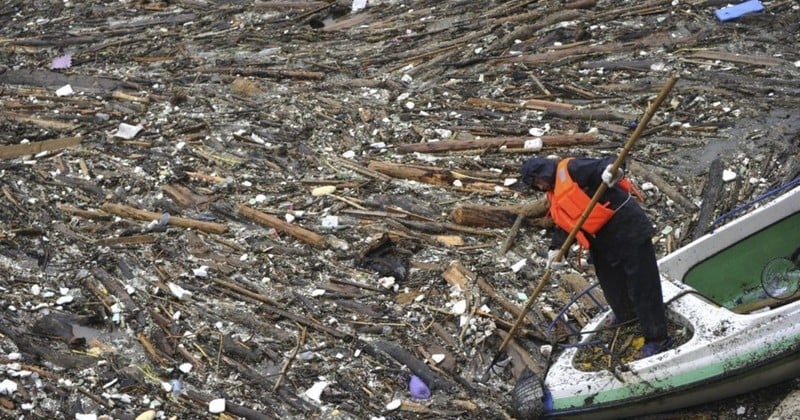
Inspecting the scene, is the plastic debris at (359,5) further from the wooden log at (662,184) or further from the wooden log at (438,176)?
the wooden log at (662,184)

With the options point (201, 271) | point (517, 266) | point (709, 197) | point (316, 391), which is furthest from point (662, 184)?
point (201, 271)

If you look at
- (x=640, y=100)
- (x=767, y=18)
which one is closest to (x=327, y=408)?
(x=640, y=100)

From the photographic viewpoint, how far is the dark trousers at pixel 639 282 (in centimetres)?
659

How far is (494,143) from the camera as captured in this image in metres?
10.1

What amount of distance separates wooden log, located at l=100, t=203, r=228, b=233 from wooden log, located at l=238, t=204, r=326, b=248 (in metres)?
0.31

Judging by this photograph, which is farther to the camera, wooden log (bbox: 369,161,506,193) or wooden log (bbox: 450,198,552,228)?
wooden log (bbox: 369,161,506,193)

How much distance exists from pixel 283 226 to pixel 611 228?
376cm

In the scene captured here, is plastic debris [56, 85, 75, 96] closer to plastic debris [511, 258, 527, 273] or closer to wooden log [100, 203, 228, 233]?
wooden log [100, 203, 228, 233]

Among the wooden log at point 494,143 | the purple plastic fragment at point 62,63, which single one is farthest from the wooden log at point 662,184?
the purple plastic fragment at point 62,63

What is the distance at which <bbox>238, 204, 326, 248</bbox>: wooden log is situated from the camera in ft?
29.4

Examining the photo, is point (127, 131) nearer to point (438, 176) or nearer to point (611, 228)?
point (438, 176)

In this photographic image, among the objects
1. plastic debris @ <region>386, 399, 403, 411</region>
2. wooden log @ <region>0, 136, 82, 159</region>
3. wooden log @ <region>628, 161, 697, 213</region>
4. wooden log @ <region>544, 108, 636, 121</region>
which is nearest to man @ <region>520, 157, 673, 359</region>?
plastic debris @ <region>386, 399, 403, 411</region>

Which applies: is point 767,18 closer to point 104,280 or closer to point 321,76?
point 321,76

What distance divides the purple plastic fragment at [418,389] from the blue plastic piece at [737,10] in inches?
274
